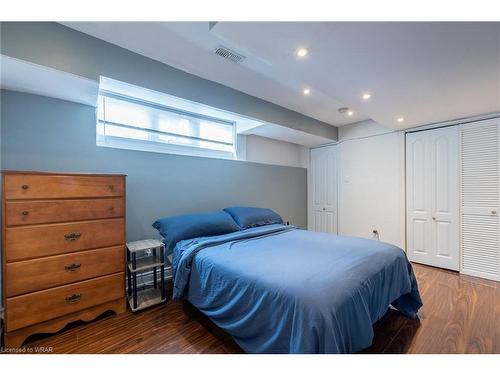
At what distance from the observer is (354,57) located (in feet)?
5.61

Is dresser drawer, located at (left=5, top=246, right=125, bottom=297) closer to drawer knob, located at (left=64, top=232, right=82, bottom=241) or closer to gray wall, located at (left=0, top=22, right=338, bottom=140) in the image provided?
drawer knob, located at (left=64, top=232, right=82, bottom=241)

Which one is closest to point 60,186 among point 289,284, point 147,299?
point 147,299

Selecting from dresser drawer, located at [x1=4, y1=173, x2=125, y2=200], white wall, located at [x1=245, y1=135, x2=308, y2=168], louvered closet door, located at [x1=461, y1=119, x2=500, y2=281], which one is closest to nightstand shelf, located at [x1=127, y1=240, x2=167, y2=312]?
dresser drawer, located at [x1=4, y1=173, x2=125, y2=200]

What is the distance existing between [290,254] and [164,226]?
1.39m

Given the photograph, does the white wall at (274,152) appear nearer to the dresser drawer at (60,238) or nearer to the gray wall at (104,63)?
the gray wall at (104,63)

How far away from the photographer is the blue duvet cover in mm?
1205

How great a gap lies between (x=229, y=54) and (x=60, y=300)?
244cm

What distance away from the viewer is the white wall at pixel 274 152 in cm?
392

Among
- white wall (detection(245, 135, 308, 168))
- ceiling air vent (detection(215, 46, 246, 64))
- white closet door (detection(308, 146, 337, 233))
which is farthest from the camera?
white closet door (detection(308, 146, 337, 233))

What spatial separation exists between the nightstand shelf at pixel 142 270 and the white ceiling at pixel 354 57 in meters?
1.87

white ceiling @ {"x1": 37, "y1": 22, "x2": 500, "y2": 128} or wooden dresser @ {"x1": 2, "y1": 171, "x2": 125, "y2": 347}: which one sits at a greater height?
white ceiling @ {"x1": 37, "y1": 22, "x2": 500, "y2": 128}

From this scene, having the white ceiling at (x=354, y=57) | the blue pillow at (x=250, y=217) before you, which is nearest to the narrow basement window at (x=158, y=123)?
the white ceiling at (x=354, y=57)
